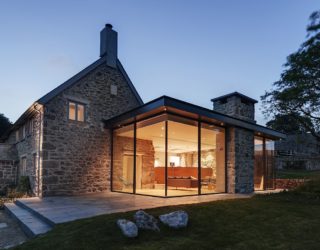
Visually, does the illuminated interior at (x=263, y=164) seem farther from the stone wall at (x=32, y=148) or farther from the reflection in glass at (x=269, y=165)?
the stone wall at (x=32, y=148)

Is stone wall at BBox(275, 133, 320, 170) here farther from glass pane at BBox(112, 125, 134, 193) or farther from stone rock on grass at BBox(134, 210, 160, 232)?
stone rock on grass at BBox(134, 210, 160, 232)

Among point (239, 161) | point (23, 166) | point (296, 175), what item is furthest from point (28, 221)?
point (296, 175)

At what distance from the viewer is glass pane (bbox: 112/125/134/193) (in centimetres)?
1248

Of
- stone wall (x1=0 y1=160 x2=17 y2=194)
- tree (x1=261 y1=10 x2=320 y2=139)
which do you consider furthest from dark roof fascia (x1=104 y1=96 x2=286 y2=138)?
stone wall (x1=0 y1=160 x2=17 y2=194)

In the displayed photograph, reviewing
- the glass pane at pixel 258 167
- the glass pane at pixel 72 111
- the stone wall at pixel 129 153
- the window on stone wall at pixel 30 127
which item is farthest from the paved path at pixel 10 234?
the glass pane at pixel 258 167

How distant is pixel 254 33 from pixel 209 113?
374 inches

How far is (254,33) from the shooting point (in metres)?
17.0

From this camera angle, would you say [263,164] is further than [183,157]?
Yes

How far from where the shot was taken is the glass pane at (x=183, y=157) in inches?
435

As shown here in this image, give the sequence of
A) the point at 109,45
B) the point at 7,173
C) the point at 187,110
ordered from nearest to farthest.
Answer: the point at 187,110 < the point at 109,45 < the point at 7,173

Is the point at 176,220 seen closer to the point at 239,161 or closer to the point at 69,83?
the point at 239,161

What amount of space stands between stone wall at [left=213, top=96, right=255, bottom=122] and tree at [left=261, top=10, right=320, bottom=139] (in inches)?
195

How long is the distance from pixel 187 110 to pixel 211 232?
5026mm

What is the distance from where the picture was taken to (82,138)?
12188 millimetres
